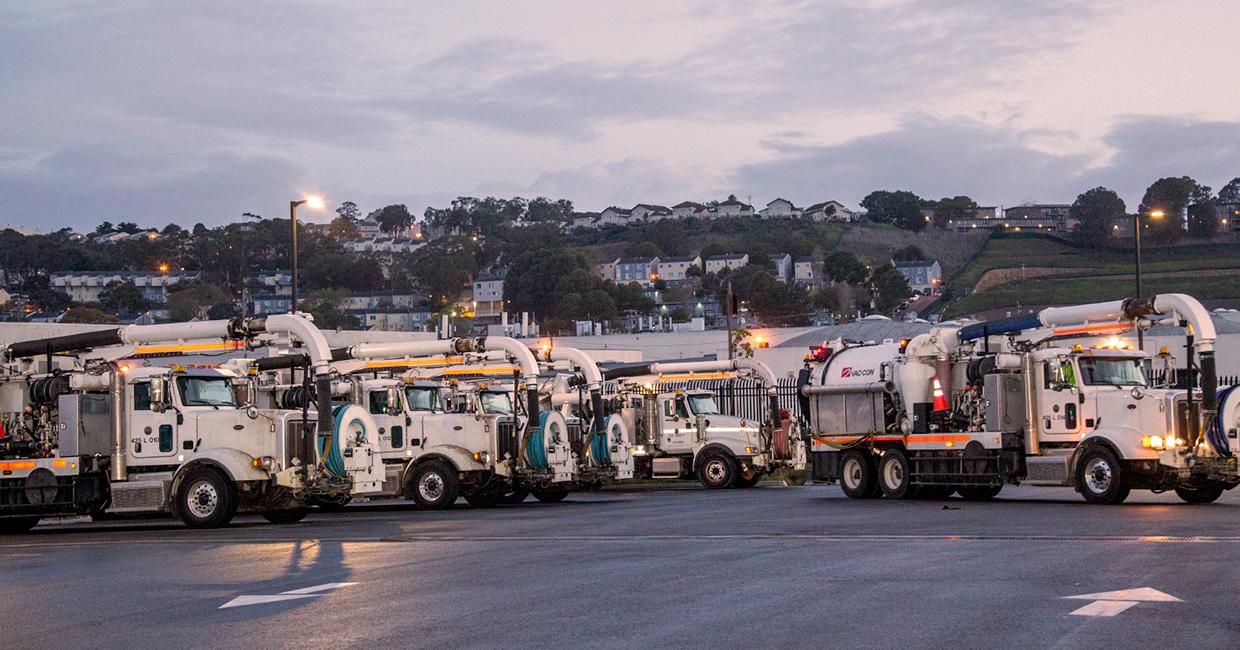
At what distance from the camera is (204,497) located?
2439cm

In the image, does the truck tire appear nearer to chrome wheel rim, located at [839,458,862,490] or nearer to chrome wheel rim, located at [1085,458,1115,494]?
chrome wheel rim, located at [839,458,862,490]

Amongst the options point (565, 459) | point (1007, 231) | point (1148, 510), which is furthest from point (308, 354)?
point (1007, 231)

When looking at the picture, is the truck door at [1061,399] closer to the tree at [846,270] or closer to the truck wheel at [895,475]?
the truck wheel at [895,475]

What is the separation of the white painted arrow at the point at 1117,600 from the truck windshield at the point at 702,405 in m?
25.7

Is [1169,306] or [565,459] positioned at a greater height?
[1169,306]

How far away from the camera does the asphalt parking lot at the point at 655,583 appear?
35.4ft

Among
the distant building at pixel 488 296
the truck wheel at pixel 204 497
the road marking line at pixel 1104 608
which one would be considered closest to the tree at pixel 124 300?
the distant building at pixel 488 296

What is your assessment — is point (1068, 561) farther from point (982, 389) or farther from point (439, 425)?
point (439, 425)

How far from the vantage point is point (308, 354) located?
25.1 meters

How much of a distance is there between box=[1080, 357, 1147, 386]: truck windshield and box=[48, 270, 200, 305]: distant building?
105 metres

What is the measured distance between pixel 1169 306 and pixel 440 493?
13916 mm

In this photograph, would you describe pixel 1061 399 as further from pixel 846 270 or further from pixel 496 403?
pixel 846 270

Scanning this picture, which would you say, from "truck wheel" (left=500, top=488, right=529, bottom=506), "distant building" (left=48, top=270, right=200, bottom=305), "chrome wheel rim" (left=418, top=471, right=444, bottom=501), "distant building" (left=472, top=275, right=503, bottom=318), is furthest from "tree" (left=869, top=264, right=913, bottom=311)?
"chrome wheel rim" (left=418, top=471, right=444, bottom=501)

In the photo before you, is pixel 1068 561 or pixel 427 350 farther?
pixel 427 350
